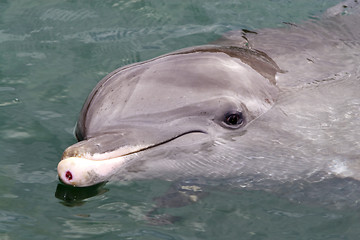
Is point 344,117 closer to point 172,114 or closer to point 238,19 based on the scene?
point 172,114

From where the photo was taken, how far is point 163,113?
20.1ft

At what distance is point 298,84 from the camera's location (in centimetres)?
710

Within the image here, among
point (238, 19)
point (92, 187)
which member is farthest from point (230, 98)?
point (238, 19)

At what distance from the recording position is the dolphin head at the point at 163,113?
5781 millimetres

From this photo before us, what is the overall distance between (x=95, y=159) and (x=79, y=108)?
7.18ft

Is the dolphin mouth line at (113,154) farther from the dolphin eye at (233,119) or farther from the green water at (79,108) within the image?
the dolphin eye at (233,119)

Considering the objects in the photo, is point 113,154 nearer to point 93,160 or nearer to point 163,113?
point 93,160

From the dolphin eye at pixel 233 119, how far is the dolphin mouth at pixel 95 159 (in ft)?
3.23

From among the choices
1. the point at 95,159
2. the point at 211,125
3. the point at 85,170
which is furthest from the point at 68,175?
the point at 211,125

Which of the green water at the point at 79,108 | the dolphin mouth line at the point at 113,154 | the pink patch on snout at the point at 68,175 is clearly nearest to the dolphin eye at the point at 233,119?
the dolphin mouth line at the point at 113,154

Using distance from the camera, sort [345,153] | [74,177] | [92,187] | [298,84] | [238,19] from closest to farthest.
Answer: [74,177] < [92,187] < [345,153] < [298,84] < [238,19]

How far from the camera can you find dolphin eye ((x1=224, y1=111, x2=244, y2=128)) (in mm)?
6379

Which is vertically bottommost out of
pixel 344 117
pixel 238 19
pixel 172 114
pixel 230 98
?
pixel 172 114

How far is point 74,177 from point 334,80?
3462 mm
